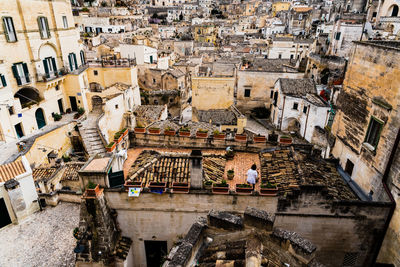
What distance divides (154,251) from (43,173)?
42.7 feet

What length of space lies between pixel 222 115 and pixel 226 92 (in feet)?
12.8

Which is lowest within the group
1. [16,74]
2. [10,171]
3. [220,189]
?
[10,171]

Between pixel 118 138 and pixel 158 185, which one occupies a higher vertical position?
pixel 118 138

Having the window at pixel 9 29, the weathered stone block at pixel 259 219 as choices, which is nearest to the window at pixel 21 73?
the window at pixel 9 29

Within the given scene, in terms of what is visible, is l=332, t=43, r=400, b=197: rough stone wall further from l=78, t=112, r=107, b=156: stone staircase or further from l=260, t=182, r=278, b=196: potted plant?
l=78, t=112, r=107, b=156: stone staircase

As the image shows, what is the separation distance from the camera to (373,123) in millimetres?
12766

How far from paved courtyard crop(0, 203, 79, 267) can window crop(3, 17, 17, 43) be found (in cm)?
1794

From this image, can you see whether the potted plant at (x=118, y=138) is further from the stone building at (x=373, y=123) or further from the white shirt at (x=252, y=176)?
the stone building at (x=373, y=123)

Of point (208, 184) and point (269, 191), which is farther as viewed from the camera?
point (208, 184)

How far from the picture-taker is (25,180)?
16828mm

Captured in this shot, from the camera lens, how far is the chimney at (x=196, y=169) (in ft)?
35.1

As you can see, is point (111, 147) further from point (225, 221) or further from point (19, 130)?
point (19, 130)

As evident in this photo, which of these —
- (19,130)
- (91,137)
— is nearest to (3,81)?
(19,130)

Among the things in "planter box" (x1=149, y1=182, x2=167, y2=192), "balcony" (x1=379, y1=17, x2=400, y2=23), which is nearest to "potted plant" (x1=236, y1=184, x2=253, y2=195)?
A: "planter box" (x1=149, y1=182, x2=167, y2=192)
